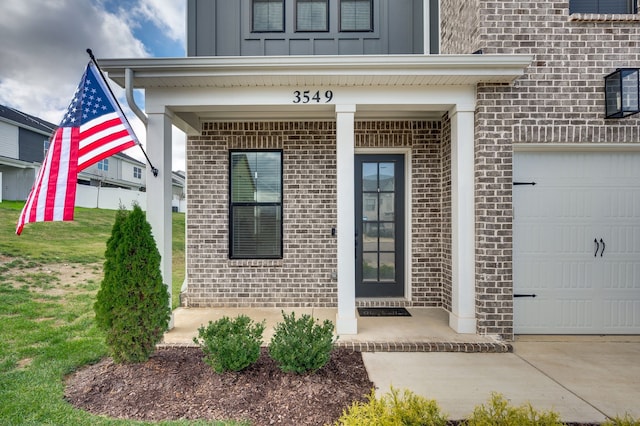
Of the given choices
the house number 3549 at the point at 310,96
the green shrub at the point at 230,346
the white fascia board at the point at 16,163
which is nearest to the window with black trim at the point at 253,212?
the house number 3549 at the point at 310,96

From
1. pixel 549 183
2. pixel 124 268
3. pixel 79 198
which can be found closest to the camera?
pixel 124 268

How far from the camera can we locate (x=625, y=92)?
4.04 meters

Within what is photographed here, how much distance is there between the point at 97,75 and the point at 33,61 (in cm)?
1080

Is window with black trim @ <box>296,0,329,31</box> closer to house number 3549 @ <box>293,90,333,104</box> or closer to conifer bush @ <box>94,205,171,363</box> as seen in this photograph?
house number 3549 @ <box>293,90,333,104</box>

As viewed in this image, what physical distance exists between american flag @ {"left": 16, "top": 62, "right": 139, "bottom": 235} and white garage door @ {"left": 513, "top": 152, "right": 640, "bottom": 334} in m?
4.66

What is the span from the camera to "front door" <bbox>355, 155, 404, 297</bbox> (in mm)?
5605

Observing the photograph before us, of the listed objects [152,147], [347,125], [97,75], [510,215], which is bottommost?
[510,215]

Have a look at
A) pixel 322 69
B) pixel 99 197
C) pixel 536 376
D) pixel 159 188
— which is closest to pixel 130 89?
pixel 159 188

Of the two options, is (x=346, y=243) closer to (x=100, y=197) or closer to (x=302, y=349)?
(x=302, y=349)

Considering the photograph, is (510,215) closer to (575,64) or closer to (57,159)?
(575,64)

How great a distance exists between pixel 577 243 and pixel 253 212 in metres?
4.47

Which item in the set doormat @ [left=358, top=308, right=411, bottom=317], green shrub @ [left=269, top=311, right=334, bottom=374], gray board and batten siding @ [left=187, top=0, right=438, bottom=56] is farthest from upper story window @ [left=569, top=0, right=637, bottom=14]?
green shrub @ [left=269, top=311, right=334, bottom=374]

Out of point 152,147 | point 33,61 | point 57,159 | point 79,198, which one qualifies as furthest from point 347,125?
point 79,198

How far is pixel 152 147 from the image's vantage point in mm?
4250
